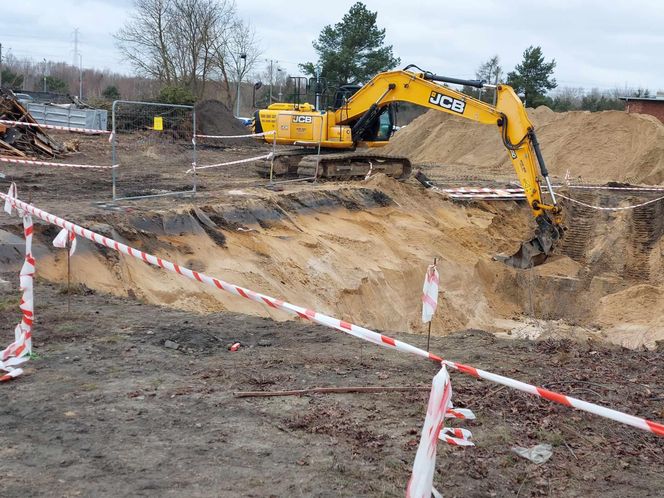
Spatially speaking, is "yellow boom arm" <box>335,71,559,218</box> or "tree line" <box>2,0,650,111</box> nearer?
"yellow boom arm" <box>335,71,559,218</box>

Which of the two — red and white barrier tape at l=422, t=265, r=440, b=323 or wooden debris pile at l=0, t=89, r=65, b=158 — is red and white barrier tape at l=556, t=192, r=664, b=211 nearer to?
red and white barrier tape at l=422, t=265, r=440, b=323

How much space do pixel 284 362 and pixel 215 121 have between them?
1052 inches

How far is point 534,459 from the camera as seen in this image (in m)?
4.76

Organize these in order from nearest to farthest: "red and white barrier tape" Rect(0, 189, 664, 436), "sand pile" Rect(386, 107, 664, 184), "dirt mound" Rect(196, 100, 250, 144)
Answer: "red and white barrier tape" Rect(0, 189, 664, 436), "sand pile" Rect(386, 107, 664, 184), "dirt mound" Rect(196, 100, 250, 144)

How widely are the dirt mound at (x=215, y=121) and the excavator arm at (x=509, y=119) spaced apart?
14.4 m

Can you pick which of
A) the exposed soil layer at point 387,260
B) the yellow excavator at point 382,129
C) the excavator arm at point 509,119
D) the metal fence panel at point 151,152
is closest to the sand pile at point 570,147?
the exposed soil layer at point 387,260

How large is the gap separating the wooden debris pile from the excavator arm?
9.83 meters

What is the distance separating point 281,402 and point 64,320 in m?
3.06

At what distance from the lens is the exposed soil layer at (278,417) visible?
168 inches

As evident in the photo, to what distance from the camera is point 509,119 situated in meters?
14.7

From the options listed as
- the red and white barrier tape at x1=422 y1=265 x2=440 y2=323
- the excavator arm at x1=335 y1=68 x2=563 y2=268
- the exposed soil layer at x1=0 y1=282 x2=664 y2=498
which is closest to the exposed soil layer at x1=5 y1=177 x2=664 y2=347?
the excavator arm at x1=335 y1=68 x2=563 y2=268

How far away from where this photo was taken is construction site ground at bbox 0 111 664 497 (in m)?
4.40

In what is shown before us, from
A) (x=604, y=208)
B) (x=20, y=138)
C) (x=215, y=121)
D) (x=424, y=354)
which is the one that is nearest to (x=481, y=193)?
(x=604, y=208)

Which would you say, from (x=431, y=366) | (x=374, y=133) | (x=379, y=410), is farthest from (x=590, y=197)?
(x=379, y=410)
